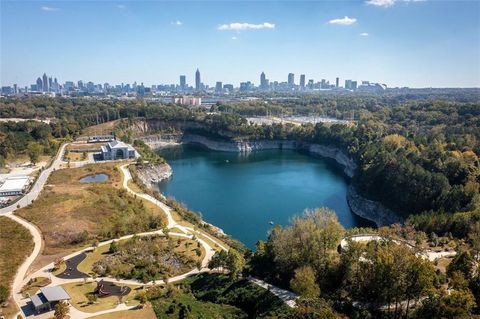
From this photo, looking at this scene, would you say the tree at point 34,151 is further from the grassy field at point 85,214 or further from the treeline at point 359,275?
the treeline at point 359,275

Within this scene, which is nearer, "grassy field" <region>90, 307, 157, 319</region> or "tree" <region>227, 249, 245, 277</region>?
"grassy field" <region>90, 307, 157, 319</region>

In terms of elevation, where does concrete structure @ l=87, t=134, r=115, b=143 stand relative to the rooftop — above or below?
above

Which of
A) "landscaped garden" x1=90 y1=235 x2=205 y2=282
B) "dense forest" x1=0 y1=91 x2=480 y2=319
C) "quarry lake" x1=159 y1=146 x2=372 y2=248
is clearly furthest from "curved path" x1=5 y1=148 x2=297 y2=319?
"quarry lake" x1=159 y1=146 x2=372 y2=248

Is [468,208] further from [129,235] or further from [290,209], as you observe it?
[129,235]

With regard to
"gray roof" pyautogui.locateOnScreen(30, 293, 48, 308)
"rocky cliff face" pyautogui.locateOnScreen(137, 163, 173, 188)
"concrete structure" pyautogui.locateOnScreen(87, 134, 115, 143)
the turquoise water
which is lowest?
"rocky cliff face" pyautogui.locateOnScreen(137, 163, 173, 188)

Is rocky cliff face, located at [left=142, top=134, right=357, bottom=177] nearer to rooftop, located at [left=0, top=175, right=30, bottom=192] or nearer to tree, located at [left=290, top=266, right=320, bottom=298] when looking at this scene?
rooftop, located at [left=0, top=175, right=30, bottom=192]

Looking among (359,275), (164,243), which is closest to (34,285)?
(164,243)

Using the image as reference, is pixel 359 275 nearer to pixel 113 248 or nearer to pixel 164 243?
pixel 164 243
